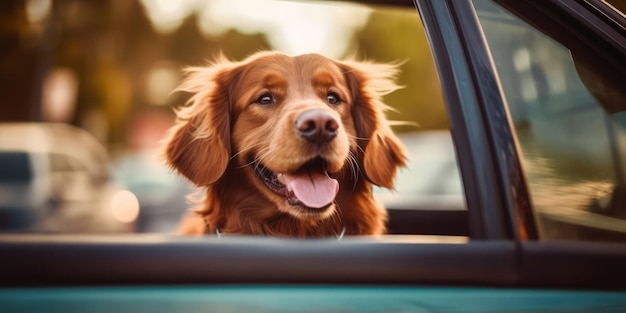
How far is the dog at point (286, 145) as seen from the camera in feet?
6.47

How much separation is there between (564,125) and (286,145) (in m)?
0.77

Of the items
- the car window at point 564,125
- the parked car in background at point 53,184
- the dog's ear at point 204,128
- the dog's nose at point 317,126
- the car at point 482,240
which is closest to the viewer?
the car at point 482,240

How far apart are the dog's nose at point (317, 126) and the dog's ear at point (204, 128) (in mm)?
331

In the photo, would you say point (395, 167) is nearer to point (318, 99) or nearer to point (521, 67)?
point (318, 99)

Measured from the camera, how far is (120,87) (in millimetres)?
7242

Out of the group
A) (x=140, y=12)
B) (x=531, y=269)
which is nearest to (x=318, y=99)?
(x=531, y=269)

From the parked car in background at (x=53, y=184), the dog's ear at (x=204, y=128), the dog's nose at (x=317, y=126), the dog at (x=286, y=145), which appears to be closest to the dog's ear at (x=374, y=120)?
the dog at (x=286, y=145)

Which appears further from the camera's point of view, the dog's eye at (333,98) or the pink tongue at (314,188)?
the dog's eye at (333,98)

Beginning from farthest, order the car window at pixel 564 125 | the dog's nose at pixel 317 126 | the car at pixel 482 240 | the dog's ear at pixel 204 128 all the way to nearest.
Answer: the dog's ear at pixel 204 128 < the dog's nose at pixel 317 126 < the car window at pixel 564 125 < the car at pixel 482 240

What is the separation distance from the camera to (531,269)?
1.52 metres

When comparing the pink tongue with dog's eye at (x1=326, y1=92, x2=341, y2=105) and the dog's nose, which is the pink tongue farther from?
dog's eye at (x1=326, y1=92, x2=341, y2=105)

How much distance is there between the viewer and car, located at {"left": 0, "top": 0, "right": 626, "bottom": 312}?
4.39 feet

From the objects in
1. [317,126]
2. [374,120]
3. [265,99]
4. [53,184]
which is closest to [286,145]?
[317,126]

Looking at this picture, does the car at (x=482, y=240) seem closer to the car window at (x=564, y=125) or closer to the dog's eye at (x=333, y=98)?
the car window at (x=564, y=125)
